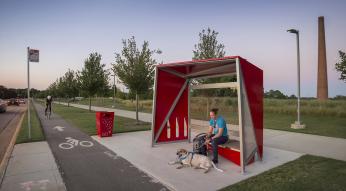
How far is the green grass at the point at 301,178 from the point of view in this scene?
465cm

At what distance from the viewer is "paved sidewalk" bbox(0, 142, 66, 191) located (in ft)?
15.5

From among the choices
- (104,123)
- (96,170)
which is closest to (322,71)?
(104,123)

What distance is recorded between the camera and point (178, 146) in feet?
27.5

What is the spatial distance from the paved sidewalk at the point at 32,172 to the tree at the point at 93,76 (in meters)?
15.4

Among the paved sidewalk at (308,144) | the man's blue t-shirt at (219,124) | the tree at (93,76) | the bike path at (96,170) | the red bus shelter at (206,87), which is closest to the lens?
the bike path at (96,170)

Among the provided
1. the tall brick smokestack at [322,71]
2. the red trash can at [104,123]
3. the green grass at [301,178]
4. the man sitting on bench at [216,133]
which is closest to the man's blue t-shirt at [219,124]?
the man sitting on bench at [216,133]

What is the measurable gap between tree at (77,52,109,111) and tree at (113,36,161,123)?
9385 mm

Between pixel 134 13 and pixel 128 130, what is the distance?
7698mm

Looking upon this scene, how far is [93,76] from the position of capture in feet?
74.3

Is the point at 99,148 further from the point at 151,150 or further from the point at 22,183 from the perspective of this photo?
the point at 22,183

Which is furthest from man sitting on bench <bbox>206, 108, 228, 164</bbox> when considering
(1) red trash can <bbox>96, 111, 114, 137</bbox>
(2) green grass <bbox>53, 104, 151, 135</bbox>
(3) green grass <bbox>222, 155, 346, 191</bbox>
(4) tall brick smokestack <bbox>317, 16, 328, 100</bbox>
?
(4) tall brick smokestack <bbox>317, 16, 328, 100</bbox>

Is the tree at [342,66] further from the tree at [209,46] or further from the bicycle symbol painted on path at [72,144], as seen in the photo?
the bicycle symbol painted on path at [72,144]

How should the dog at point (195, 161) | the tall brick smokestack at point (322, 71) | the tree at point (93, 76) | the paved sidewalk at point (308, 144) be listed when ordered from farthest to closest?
the tall brick smokestack at point (322, 71) < the tree at point (93, 76) < the paved sidewalk at point (308, 144) < the dog at point (195, 161)

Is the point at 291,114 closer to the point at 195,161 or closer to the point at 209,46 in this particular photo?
the point at 209,46
